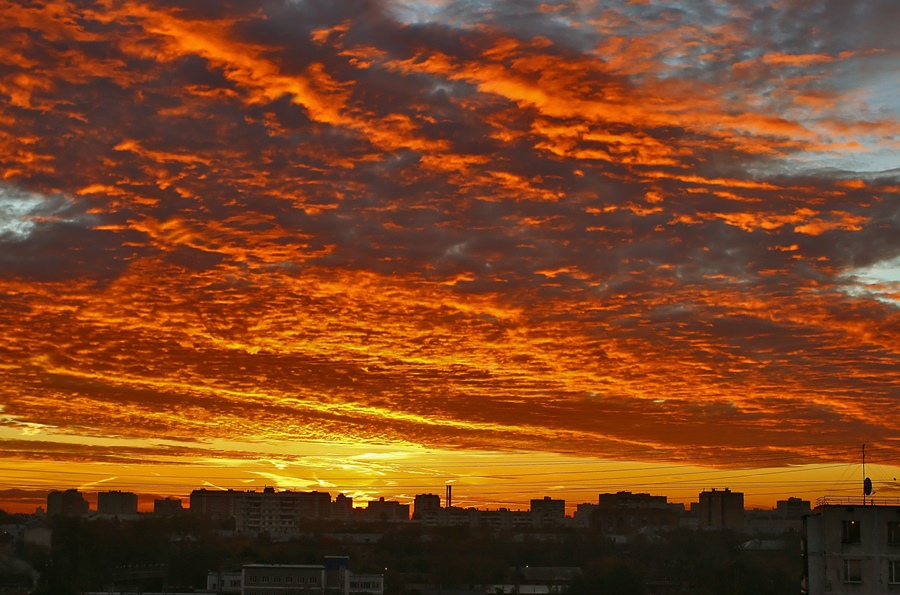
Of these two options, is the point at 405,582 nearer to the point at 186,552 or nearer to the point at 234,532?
the point at 186,552

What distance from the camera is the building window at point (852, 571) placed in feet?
142

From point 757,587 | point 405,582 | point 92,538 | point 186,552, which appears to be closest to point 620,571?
point 757,587

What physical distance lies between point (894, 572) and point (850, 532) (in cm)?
215

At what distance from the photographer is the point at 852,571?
4356 cm

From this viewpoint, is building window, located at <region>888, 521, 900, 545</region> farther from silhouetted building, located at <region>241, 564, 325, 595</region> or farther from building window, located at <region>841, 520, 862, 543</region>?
silhouetted building, located at <region>241, 564, 325, 595</region>

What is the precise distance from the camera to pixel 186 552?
460 feet

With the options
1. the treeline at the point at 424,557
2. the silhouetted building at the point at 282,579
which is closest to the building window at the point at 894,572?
the treeline at the point at 424,557

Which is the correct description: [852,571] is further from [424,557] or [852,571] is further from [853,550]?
[424,557]

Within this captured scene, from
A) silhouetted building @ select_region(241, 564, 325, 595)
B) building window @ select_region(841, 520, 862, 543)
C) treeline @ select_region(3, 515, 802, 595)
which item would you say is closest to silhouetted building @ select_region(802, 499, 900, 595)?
building window @ select_region(841, 520, 862, 543)

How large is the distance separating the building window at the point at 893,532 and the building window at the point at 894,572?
76 cm

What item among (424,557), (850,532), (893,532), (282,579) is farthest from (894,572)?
(424,557)

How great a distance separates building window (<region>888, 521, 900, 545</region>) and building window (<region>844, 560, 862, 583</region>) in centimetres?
148

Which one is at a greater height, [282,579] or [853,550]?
[853,550]

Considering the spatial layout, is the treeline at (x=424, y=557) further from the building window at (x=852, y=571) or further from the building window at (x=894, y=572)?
the building window at (x=894, y=572)
